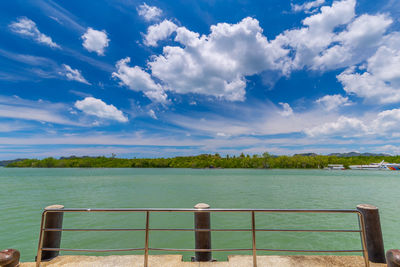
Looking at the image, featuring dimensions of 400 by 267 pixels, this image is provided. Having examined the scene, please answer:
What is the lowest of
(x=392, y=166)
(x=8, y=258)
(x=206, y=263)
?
(x=206, y=263)

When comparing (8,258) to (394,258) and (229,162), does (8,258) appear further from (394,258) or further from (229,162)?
(229,162)

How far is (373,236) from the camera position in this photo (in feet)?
14.5

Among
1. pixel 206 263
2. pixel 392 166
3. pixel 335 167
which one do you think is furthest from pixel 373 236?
pixel 392 166

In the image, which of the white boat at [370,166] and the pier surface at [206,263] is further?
the white boat at [370,166]

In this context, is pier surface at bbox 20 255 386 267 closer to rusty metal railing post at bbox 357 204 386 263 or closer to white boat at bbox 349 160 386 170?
rusty metal railing post at bbox 357 204 386 263

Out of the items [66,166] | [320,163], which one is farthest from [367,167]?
[66,166]

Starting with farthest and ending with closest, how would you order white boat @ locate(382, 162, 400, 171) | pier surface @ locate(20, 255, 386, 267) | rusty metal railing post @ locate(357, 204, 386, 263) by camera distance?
white boat @ locate(382, 162, 400, 171), rusty metal railing post @ locate(357, 204, 386, 263), pier surface @ locate(20, 255, 386, 267)

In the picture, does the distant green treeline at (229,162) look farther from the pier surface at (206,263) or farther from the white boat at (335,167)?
the pier surface at (206,263)

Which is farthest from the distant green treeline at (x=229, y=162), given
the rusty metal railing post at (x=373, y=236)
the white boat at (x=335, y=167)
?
the rusty metal railing post at (x=373, y=236)

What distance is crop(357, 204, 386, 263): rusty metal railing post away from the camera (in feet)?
14.3

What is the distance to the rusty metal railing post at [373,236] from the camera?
4.34 m

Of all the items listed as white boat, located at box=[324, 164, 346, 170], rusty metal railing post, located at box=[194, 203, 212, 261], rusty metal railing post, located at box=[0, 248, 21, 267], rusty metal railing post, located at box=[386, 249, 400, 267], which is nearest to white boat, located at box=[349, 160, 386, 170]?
white boat, located at box=[324, 164, 346, 170]

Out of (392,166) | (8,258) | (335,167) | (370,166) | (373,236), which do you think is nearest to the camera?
(8,258)

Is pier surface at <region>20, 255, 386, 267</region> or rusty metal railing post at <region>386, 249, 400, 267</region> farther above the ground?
rusty metal railing post at <region>386, 249, 400, 267</region>
